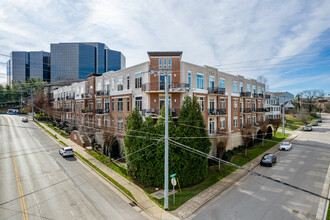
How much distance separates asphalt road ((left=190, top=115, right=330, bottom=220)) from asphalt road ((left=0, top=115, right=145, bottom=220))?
6.42m

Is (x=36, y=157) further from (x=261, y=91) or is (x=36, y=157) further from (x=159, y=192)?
(x=261, y=91)

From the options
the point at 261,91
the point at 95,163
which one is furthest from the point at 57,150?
the point at 261,91

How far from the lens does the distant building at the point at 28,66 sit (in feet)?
347

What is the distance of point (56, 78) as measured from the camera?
10031 centimetres

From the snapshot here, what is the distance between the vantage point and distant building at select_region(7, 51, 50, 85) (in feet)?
347

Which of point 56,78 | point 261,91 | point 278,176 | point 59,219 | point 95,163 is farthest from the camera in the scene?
point 56,78

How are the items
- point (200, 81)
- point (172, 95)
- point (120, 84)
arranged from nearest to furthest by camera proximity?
point (172, 95), point (200, 81), point (120, 84)

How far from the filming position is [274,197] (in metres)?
14.8

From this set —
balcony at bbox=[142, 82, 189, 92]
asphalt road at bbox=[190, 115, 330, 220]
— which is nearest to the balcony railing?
balcony at bbox=[142, 82, 189, 92]

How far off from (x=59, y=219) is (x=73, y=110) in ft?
111

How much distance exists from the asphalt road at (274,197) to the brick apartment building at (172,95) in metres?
7.35

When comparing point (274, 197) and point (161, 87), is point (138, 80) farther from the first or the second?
point (274, 197)

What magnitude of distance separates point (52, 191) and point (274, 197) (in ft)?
62.2

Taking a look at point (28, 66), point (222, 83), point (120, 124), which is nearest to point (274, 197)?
point (222, 83)
